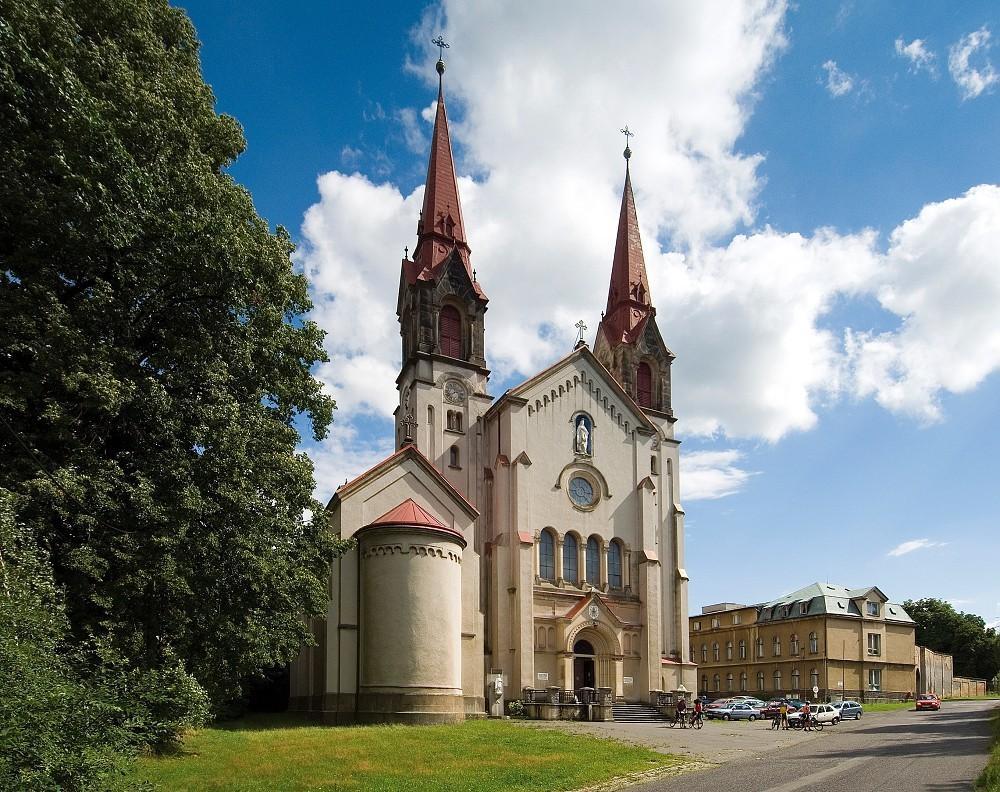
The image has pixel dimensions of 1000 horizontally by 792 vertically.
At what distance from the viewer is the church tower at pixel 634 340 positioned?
49.2 metres

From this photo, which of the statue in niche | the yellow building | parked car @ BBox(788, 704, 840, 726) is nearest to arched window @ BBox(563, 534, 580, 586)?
the statue in niche

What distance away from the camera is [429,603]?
3194 centimetres

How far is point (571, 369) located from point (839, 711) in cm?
2181

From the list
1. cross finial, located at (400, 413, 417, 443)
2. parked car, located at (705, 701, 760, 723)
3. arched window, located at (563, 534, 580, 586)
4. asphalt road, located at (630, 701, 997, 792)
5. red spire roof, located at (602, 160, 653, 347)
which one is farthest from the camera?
red spire roof, located at (602, 160, 653, 347)

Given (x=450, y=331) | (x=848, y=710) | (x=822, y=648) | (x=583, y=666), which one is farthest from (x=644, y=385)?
(x=822, y=648)

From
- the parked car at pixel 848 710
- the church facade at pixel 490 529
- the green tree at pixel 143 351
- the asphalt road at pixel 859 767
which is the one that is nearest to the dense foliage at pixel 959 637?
the parked car at pixel 848 710

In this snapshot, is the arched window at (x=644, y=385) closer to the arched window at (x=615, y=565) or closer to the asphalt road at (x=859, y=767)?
the arched window at (x=615, y=565)

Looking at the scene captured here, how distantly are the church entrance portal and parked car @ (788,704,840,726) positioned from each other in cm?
Answer: 958

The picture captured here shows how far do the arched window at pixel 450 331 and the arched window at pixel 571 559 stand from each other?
11.4 m

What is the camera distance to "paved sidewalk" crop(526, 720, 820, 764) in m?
23.6

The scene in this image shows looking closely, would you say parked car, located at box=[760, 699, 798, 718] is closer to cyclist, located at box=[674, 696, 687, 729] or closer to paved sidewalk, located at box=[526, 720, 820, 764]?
paved sidewalk, located at box=[526, 720, 820, 764]

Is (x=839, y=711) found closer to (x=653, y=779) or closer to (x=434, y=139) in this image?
(x=653, y=779)

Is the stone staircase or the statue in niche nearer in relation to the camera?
the stone staircase

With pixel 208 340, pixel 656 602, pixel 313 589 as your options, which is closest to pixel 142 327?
pixel 208 340
